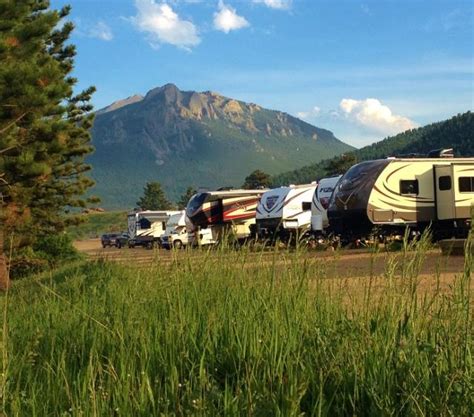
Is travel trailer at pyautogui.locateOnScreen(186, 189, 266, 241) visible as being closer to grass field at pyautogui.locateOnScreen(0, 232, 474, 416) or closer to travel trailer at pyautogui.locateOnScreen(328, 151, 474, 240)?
travel trailer at pyautogui.locateOnScreen(328, 151, 474, 240)

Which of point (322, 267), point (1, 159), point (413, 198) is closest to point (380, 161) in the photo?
point (413, 198)

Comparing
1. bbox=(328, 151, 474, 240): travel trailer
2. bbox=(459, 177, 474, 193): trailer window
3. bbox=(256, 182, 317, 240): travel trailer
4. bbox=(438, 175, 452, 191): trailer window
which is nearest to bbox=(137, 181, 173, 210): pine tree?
bbox=(256, 182, 317, 240): travel trailer

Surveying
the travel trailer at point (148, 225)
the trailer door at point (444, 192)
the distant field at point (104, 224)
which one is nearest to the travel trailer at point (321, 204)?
the trailer door at point (444, 192)

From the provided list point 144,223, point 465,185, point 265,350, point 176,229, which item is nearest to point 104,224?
point 144,223

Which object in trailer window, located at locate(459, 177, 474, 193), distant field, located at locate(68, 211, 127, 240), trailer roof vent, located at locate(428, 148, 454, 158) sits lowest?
distant field, located at locate(68, 211, 127, 240)

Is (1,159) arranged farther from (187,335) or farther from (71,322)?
(187,335)

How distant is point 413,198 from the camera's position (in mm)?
21594

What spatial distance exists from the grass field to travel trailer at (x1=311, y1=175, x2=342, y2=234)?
20.0 meters

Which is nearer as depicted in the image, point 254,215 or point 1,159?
point 1,159

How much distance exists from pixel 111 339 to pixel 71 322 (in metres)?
1.00

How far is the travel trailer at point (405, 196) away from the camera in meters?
21.0

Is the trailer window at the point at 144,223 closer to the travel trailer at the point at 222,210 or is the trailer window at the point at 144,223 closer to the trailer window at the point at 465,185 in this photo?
the travel trailer at the point at 222,210

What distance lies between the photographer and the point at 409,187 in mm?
21562

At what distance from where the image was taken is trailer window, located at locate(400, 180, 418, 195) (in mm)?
21422
